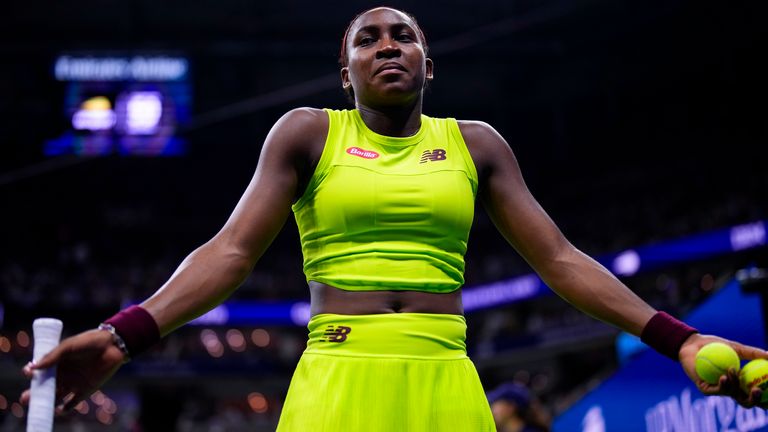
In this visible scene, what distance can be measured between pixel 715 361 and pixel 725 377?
4 centimetres

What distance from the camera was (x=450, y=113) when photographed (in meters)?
30.8

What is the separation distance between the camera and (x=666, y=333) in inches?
93.5

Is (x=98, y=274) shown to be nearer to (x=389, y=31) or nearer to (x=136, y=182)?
(x=136, y=182)

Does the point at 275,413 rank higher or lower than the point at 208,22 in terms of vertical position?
lower

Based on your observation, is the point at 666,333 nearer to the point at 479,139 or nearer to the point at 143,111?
the point at 479,139

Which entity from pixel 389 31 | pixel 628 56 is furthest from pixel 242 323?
pixel 389 31

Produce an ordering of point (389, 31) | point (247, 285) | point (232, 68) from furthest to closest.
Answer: point (247, 285) → point (232, 68) → point (389, 31)

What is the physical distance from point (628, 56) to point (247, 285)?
15.4 meters

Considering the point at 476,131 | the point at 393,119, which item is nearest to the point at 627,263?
the point at 476,131

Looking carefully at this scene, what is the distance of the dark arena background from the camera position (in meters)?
24.8

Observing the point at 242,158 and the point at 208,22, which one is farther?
the point at 242,158

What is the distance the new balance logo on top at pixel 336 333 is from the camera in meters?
2.35

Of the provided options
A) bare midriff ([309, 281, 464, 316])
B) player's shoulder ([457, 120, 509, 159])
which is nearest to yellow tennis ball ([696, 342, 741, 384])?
bare midriff ([309, 281, 464, 316])

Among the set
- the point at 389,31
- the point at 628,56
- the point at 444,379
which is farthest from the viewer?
the point at 628,56
